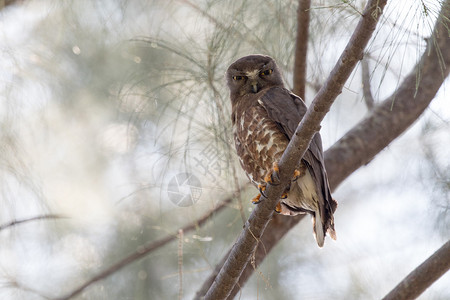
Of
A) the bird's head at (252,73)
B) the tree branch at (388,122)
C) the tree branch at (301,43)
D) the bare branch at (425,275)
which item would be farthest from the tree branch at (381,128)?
the bare branch at (425,275)

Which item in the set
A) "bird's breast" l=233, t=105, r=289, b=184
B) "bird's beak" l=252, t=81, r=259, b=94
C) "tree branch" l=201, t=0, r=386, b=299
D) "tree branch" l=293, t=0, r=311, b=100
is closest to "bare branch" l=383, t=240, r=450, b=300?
"tree branch" l=201, t=0, r=386, b=299

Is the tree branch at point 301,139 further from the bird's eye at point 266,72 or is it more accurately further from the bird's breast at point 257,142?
the bird's eye at point 266,72

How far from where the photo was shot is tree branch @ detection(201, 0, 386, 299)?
2.35 m

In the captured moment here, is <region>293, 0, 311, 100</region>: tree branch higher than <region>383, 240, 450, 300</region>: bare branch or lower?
higher

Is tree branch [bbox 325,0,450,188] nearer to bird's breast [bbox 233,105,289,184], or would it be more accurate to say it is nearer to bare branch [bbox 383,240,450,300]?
bird's breast [bbox 233,105,289,184]

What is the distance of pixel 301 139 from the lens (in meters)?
2.69

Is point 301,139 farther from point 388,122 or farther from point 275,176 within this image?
point 388,122

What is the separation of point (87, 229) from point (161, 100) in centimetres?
183

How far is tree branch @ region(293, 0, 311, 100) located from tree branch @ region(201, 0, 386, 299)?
3.63 feet

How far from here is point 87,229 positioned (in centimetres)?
569

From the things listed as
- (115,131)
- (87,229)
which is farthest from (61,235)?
(115,131)

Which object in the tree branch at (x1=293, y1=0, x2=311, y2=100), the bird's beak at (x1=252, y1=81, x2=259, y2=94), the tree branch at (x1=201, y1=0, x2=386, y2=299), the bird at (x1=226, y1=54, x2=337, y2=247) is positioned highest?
the bird's beak at (x1=252, y1=81, x2=259, y2=94)

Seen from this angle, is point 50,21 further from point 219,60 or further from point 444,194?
point 444,194

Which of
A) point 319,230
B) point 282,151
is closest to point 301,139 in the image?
point 282,151
